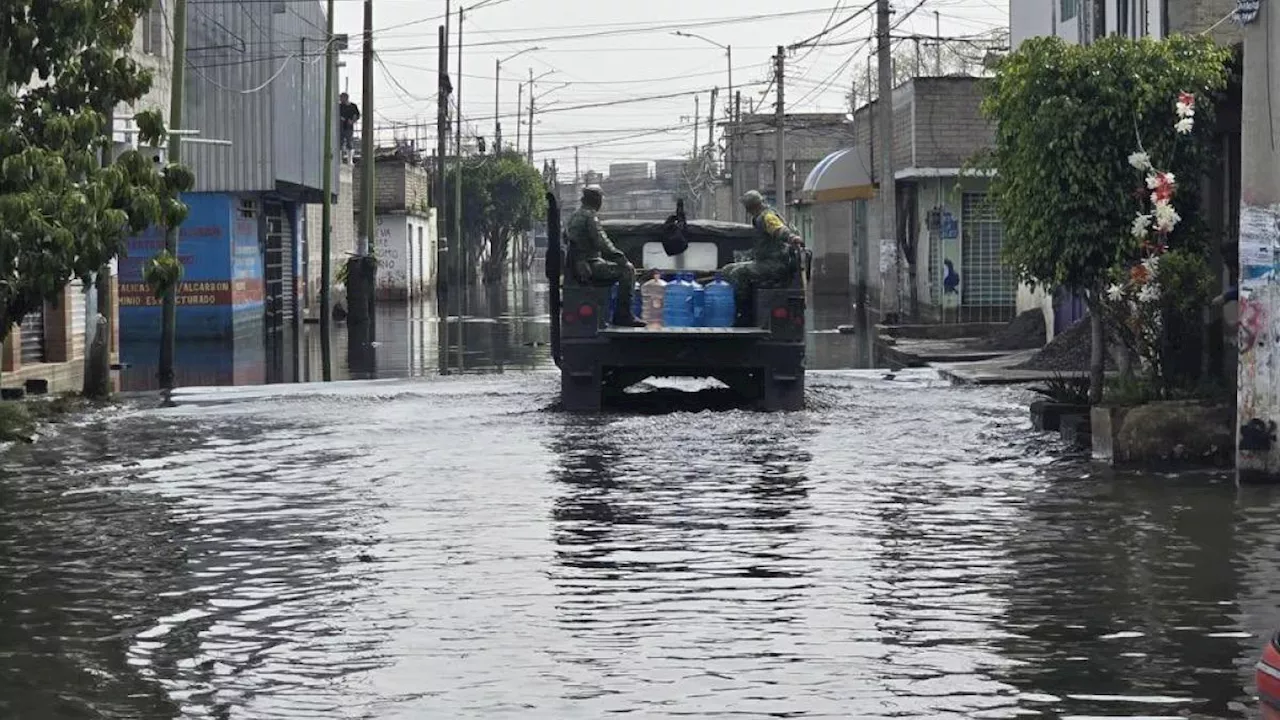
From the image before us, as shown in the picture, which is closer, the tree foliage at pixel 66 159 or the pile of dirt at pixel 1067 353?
the tree foliage at pixel 66 159

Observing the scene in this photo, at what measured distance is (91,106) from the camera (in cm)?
1884

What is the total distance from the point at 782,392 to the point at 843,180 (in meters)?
33.9

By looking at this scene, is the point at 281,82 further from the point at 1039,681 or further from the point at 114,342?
the point at 1039,681

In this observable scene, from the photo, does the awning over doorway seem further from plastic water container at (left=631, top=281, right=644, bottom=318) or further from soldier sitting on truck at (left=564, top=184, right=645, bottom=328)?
soldier sitting on truck at (left=564, top=184, right=645, bottom=328)

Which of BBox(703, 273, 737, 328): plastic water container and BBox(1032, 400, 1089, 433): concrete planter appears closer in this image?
BBox(1032, 400, 1089, 433): concrete planter

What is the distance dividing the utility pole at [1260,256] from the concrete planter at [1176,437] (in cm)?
102

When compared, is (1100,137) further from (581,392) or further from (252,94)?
(252,94)

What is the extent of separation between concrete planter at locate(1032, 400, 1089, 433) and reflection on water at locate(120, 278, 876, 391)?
1246 centimetres

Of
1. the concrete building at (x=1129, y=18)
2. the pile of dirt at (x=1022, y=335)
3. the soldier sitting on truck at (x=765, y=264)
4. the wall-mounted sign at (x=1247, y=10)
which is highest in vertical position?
the concrete building at (x=1129, y=18)

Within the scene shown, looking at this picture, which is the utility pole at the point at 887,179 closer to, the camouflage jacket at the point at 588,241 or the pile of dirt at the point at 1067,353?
the pile of dirt at the point at 1067,353

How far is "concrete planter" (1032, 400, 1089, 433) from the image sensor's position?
1989 centimetres

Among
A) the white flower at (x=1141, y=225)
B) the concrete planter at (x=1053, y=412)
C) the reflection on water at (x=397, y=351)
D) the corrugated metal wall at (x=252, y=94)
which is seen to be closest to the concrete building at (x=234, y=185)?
the corrugated metal wall at (x=252, y=94)

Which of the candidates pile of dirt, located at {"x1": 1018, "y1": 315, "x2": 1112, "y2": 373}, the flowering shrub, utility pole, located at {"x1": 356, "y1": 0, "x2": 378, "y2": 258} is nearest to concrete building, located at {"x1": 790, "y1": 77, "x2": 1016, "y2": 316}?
utility pole, located at {"x1": 356, "y1": 0, "x2": 378, "y2": 258}

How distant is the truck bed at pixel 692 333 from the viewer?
866 inches
